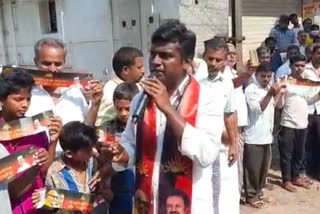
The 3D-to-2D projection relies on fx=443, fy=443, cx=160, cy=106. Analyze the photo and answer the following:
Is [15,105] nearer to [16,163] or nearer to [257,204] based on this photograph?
[16,163]

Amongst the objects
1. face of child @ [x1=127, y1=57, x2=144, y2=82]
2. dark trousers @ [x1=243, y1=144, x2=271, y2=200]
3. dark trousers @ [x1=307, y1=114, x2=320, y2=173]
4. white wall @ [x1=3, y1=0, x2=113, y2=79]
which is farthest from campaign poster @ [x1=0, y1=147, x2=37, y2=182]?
white wall @ [x1=3, y1=0, x2=113, y2=79]

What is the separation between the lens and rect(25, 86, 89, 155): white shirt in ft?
8.00

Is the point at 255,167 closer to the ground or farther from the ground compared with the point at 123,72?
closer to the ground

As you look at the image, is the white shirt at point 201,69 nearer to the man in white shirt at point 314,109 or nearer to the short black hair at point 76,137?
the short black hair at point 76,137

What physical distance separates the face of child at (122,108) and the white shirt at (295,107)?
2593 millimetres

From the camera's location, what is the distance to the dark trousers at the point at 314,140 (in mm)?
5062

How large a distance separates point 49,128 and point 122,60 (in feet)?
2.87

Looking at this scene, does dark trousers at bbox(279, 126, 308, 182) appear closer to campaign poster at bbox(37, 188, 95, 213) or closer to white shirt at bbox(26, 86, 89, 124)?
white shirt at bbox(26, 86, 89, 124)

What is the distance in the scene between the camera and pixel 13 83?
2088mm

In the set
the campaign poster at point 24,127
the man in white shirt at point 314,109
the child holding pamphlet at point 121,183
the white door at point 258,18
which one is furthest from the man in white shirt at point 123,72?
the white door at point 258,18

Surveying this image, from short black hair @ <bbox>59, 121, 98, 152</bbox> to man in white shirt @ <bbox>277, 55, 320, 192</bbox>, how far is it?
2829mm

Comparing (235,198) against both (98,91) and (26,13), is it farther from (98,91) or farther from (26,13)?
(26,13)

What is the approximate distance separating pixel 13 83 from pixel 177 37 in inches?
33.4

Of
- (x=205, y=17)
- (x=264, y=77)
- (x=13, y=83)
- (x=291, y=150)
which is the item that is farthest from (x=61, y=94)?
(x=205, y=17)
